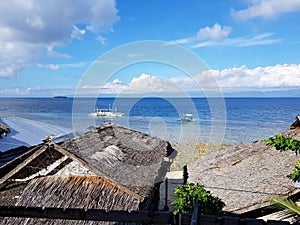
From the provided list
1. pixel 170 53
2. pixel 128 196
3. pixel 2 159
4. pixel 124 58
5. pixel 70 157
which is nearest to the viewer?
pixel 128 196

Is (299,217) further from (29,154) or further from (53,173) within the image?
(29,154)

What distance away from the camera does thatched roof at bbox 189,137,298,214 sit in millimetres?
6789

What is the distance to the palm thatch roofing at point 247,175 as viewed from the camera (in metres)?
6.78

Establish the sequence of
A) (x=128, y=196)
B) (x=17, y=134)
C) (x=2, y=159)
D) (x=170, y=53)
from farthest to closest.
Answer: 1. (x=17, y=134)
2. (x=2, y=159)
3. (x=170, y=53)
4. (x=128, y=196)

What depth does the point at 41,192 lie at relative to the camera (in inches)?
198

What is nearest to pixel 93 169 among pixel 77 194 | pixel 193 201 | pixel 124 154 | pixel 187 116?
pixel 77 194

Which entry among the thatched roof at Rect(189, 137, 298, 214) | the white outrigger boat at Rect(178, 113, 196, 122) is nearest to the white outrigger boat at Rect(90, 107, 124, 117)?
the white outrigger boat at Rect(178, 113, 196, 122)

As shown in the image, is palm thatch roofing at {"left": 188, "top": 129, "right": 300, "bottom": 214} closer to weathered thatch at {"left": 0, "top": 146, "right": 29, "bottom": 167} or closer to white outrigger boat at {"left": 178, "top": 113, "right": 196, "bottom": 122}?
white outrigger boat at {"left": 178, "top": 113, "right": 196, "bottom": 122}

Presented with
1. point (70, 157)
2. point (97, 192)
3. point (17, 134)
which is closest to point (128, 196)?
point (97, 192)

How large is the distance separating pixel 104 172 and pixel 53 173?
0.95 metres

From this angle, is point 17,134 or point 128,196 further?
point 17,134

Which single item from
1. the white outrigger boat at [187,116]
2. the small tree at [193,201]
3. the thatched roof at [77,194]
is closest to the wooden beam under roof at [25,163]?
the thatched roof at [77,194]

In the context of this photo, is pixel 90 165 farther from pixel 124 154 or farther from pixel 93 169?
pixel 124 154

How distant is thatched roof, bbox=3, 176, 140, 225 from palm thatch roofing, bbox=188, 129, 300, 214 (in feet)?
9.87
